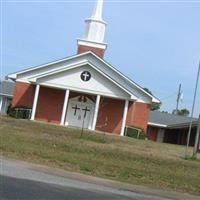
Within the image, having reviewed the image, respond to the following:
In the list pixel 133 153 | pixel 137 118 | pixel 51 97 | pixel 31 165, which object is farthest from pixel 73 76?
pixel 31 165

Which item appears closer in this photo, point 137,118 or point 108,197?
point 108,197

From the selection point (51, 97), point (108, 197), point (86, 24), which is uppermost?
point (86, 24)

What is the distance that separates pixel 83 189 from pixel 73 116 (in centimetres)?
3186

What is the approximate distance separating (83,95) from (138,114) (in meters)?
4.51

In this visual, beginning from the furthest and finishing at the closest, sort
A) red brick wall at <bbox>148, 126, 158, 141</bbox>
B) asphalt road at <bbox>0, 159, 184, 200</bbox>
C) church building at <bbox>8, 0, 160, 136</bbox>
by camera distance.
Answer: red brick wall at <bbox>148, 126, 158, 141</bbox>, church building at <bbox>8, 0, 160, 136</bbox>, asphalt road at <bbox>0, 159, 184, 200</bbox>

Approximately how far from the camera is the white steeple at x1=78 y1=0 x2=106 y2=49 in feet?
154

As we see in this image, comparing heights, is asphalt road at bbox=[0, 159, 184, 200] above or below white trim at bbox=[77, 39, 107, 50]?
below

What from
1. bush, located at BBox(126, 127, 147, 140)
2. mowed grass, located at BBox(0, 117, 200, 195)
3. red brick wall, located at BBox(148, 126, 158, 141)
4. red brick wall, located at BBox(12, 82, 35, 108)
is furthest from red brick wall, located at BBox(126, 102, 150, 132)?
mowed grass, located at BBox(0, 117, 200, 195)

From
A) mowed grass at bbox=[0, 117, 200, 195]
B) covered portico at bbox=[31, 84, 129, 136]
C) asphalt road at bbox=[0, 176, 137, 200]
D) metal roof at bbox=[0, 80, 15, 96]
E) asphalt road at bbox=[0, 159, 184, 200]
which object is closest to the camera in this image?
asphalt road at bbox=[0, 176, 137, 200]

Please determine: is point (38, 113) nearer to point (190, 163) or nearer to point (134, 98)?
point (134, 98)

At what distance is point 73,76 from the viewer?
143 feet

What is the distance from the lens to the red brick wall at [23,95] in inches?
1756

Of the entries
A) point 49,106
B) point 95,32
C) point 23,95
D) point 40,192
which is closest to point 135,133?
point 49,106

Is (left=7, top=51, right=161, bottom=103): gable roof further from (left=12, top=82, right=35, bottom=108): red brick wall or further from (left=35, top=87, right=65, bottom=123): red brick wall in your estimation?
(left=35, top=87, right=65, bottom=123): red brick wall
